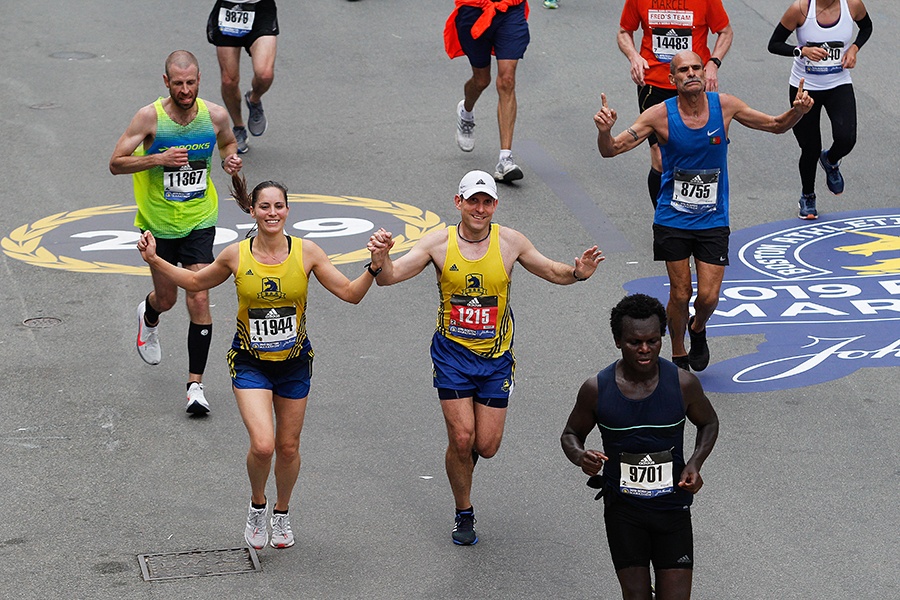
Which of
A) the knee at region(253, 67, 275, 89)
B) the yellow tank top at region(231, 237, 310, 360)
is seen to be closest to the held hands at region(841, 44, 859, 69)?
the knee at region(253, 67, 275, 89)

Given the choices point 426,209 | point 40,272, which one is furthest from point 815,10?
point 40,272

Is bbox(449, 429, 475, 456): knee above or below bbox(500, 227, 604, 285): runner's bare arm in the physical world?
below

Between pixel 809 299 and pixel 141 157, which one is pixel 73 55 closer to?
pixel 141 157

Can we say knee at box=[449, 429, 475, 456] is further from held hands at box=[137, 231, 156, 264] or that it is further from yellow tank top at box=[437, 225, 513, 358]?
held hands at box=[137, 231, 156, 264]

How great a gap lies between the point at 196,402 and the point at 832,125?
20.4 ft

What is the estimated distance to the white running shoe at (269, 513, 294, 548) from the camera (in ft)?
24.7

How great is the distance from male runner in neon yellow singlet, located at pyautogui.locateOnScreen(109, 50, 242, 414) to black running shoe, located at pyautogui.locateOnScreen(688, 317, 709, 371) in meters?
3.23

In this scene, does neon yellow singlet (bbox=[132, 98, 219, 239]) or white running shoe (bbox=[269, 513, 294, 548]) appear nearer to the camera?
white running shoe (bbox=[269, 513, 294, 548])

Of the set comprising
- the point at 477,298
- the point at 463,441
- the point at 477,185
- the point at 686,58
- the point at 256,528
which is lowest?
the point at 256,528

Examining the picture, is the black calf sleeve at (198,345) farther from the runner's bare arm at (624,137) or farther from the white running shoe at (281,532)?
the runner's bare arm at (624,137)

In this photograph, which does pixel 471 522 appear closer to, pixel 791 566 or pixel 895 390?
pixel 791 566

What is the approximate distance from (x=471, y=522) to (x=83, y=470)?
7.73ft

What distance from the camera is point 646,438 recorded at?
613 cm

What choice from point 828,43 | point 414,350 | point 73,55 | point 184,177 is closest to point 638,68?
point 828,43
